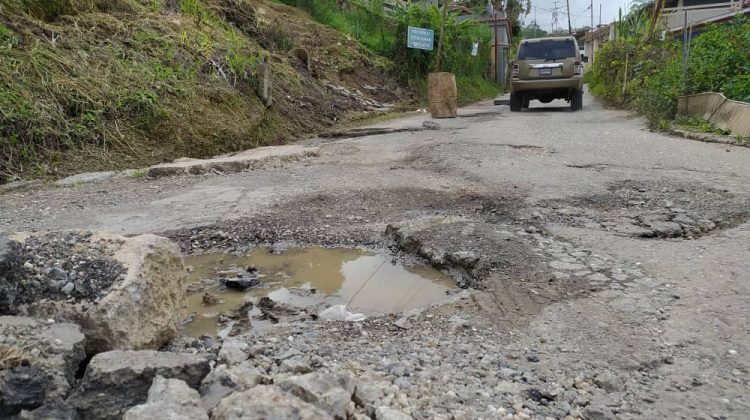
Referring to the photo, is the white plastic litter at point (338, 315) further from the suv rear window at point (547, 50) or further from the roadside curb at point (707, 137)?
the suv rear window at point (547, 50)

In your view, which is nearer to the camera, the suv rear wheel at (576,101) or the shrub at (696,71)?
→ the shrub at (696,71)

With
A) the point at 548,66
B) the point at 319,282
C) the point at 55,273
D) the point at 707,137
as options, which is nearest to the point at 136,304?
the point at 55,273

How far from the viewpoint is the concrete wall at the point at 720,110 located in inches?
291

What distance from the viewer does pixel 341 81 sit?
15.3 metres

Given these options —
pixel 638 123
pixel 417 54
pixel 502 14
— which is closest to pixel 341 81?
pixel 417 54

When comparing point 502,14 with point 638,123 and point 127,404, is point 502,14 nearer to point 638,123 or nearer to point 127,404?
point 638,123

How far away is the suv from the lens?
43.9ft

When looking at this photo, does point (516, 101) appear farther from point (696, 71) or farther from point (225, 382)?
point (225, 382)

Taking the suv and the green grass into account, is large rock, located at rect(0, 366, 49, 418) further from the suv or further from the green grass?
the suv

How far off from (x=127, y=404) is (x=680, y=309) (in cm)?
227

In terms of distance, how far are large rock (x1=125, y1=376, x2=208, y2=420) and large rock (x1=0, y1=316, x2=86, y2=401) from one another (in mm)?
335

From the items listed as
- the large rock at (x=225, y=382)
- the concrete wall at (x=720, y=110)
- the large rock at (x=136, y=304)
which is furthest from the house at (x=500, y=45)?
the large rock at (x=225, y=382)

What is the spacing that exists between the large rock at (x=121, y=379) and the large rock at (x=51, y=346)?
0.08 meters

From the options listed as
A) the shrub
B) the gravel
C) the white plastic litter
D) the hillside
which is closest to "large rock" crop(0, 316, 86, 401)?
the gravel
